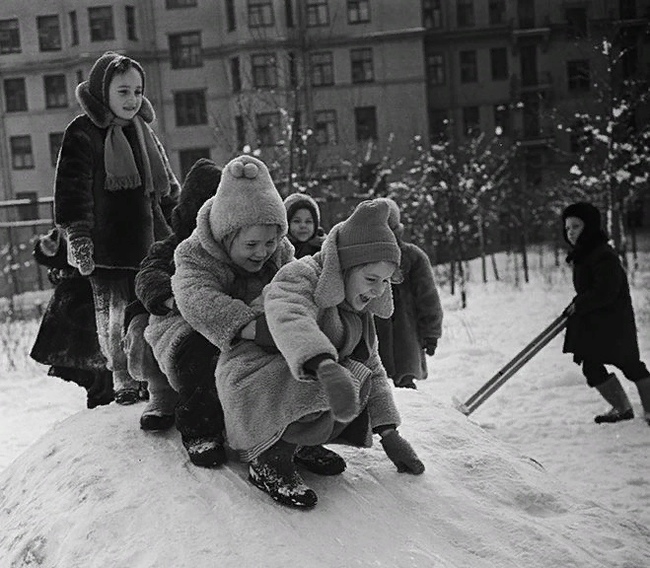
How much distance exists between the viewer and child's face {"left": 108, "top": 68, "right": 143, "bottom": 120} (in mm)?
4395

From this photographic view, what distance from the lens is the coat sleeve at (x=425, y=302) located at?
5668mm

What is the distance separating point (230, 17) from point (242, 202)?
89.1 feet

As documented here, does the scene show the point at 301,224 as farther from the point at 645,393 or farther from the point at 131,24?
the point at 131,24

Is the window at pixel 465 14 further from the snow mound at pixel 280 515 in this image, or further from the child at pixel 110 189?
the snow mound at pixel 280 515

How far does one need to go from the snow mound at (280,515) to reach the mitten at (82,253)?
837 millimetres

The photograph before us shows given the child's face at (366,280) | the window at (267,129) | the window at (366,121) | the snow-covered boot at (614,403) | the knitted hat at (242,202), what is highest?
the window at (366,121)

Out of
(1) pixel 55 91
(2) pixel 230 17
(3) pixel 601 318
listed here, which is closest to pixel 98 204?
(3) pixel 601 318

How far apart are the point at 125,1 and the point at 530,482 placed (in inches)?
1061

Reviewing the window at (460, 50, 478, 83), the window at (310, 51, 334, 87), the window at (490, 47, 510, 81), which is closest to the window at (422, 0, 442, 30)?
the window at (460, 50, 478, 83)

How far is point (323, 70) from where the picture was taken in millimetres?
30000

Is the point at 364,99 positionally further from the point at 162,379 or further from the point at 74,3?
the point at 162,379

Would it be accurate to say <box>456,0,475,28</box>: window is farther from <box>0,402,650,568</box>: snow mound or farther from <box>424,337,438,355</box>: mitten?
<box>0,402,650,568</box>: snow mound

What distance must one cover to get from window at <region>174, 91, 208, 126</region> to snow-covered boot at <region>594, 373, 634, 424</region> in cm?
2542

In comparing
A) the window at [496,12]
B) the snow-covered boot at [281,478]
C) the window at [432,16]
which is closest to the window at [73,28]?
the window at [432,16]
